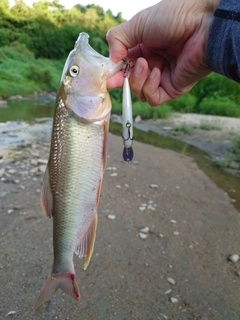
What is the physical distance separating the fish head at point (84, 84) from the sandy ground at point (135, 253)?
Answer: 81.3 inches

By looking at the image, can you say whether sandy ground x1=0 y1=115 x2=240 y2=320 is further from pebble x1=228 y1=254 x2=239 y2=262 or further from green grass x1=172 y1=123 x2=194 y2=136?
green grass x1=172 y1=123 x2=194 y2=136

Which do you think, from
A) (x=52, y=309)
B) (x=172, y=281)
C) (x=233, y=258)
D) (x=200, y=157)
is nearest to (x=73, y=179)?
(x=52, y=309)

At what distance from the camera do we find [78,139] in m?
1.75

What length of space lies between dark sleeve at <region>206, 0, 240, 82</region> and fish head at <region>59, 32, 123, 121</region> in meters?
0.73

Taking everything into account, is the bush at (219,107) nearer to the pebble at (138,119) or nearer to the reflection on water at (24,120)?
the pebble at (138,119)

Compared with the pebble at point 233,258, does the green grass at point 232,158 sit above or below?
below

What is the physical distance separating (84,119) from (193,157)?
24.0 ft

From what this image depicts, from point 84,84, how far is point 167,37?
826 mm

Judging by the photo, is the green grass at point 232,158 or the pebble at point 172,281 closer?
the pebble at point 172,281

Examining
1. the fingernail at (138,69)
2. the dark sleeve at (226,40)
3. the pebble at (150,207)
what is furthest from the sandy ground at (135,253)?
the dark sleeve at (226,40)

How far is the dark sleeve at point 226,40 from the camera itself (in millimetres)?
1842

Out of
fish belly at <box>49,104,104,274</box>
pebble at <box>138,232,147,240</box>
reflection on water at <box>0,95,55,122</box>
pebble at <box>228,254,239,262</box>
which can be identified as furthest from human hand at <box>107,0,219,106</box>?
reflection on water at <box>0,95,55,122</box>

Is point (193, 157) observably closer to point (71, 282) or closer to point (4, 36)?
point (4, 36)

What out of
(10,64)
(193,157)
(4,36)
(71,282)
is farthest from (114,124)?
(71,282)
